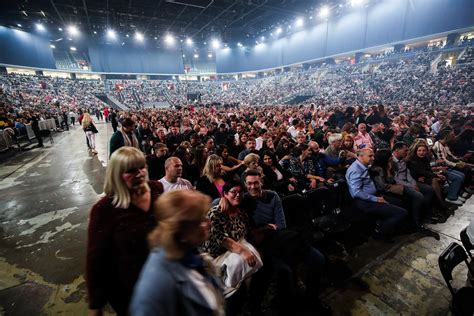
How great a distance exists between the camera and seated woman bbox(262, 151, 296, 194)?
400 centimetres

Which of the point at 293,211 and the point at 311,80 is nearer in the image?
the point at 293,211

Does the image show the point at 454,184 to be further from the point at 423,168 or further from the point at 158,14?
the point at 158,14

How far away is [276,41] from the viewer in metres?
47.3

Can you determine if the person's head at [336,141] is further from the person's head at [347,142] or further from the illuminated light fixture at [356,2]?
the illuminated light fixture at [356,2]

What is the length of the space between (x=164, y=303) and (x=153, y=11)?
105 ft

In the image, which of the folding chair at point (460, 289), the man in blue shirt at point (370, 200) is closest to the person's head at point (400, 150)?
the man in blue shirt at point (370, 200)

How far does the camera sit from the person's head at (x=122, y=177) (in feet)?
4.37

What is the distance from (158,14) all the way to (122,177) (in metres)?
32.2

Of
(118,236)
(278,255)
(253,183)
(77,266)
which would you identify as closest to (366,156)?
(253,183)

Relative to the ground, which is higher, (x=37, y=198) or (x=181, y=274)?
(x=181, y=274)

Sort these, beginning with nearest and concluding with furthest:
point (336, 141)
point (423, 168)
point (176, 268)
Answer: point (176, 268), point (423, 168), point (336, 141)

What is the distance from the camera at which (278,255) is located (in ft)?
7.88

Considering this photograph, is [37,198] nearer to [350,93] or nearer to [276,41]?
[350,93]

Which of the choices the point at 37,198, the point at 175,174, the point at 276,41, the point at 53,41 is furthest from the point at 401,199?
the point at 53,41
